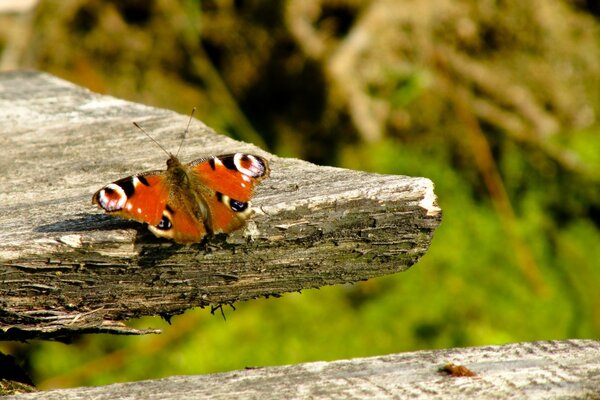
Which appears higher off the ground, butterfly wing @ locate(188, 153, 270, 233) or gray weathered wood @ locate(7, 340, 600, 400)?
butterfly wing @ locate(188, 153, 270, 233)

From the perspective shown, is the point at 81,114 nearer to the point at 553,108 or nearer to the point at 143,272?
the point at 143,272

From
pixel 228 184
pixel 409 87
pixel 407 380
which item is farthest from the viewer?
pixel 409 87

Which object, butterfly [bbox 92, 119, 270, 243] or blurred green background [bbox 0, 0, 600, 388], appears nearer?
butterfly [bbox 92, 119, 270, 243]

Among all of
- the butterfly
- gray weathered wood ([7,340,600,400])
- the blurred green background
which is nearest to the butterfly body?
the butterfly

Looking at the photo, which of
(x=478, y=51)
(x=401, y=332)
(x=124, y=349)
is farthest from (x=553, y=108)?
(x=124, y=349)

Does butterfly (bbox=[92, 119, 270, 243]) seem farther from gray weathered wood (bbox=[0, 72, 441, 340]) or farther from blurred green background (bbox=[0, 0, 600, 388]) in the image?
blurred green background (bbox=[0, 0, 600, 388])

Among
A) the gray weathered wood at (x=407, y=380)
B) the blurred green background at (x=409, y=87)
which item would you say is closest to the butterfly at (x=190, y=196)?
the gray weathered wood at (x=407, y=380)

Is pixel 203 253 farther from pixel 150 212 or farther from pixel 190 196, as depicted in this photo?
pixel 190 196

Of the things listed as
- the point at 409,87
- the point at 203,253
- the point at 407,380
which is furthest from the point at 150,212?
the point at 409,87
